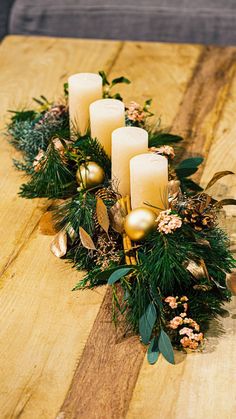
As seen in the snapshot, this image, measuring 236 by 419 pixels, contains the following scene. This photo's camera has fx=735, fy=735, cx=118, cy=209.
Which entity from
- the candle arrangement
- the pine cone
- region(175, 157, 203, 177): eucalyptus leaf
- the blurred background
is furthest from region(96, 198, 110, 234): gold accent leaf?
the blurred background

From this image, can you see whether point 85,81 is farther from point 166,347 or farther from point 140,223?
point 166,347

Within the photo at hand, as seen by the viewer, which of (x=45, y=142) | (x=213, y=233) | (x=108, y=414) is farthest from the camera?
(x=45, y=142)

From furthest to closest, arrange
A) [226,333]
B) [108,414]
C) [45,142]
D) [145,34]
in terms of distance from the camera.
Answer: [145,34] → [45,142] → [226,333] → [108,414]

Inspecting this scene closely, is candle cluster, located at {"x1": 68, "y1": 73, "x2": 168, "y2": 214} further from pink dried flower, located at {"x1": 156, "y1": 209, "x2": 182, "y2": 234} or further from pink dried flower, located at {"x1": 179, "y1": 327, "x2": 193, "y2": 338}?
pink dried flower, located at {"x1": 179, "y1": 327, "x2": 193, "y2": 338}

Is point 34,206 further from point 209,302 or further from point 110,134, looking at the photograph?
point 209,302

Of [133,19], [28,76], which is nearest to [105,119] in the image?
[28,76]

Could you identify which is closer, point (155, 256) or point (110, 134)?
point (155, 256)

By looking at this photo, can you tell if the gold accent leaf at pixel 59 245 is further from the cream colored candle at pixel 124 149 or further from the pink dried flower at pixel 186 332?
the pink dried flower at pixel 186 332

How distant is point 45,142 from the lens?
134cm

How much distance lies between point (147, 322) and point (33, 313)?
16 centimetres

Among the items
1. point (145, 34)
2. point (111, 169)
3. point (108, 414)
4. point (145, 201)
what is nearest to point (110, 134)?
point (111, 169)

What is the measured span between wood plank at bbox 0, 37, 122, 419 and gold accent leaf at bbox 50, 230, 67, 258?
0.01 m

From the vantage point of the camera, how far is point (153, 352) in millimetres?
908

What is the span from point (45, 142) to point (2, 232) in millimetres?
253
